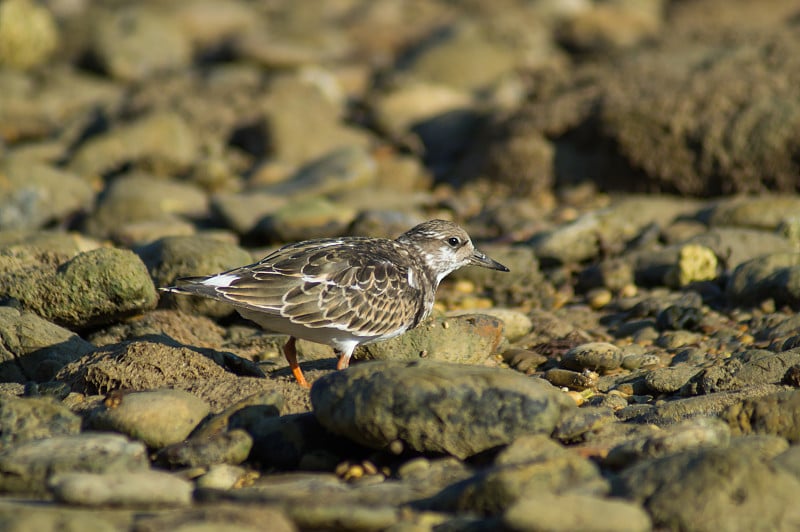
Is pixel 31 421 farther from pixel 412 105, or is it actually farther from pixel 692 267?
pixel 412 105

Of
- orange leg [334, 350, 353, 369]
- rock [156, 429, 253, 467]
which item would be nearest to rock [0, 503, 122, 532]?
rock [156, 429, 253, 467]

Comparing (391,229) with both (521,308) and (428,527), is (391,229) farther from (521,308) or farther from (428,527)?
(428,527)

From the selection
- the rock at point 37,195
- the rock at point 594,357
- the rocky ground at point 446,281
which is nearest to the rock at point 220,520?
the rocky ground at point 446,281

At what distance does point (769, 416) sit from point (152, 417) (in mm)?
2920

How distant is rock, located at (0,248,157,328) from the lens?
20.1ft

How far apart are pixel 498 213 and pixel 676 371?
403 cm

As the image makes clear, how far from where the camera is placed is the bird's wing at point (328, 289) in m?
5.54

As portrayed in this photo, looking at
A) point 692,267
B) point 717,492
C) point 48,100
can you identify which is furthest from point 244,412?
point 48,100

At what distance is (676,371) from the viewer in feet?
18.7

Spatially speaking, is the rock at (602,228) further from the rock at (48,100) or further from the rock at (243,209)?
the rock at (48,100)

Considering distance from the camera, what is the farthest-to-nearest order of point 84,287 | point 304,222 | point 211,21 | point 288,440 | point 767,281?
1. point 211,21
2. point 304,222
3. point 767,281
4. point 84,287
5. point 288,440

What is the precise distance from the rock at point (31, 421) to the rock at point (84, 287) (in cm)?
147

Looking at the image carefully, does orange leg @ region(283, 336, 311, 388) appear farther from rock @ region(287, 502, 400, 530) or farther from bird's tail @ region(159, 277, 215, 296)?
rock @ region(287, 502, 400, 530)

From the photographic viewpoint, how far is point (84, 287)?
20.1ft
